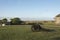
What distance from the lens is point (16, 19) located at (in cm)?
5841

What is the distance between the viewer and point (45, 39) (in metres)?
16.9

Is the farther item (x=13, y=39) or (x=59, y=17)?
(x=59, y=17)

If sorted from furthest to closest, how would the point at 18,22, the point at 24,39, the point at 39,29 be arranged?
1. the point at 18,22
2. the point at 39,29
3. the point at 24,39

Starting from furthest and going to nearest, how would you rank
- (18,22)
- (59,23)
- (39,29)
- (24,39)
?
(18,22)
(59,23)
(39,29)
(24,39)

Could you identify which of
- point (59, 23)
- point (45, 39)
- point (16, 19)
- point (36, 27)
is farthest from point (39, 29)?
point (16, 19)

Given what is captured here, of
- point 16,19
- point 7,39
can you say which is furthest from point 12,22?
point 7,39

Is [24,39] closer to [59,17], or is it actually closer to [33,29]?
[33,29]

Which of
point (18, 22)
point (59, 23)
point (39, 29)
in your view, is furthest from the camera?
point (18, 22)

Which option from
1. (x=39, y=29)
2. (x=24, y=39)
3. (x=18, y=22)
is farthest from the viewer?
(x=18, y=22)

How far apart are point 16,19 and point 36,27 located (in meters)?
31.9

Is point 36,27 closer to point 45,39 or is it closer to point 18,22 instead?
point 45,39

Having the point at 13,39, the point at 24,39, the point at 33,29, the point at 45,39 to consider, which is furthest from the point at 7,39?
the point at 33,29

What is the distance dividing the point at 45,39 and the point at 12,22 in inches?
1631

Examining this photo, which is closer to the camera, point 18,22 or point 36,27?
point 36,27
